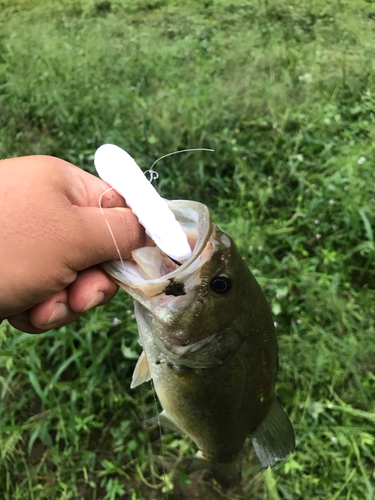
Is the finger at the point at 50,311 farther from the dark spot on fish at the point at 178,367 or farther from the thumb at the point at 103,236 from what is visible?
the dark spot on fish at the point at 178,367

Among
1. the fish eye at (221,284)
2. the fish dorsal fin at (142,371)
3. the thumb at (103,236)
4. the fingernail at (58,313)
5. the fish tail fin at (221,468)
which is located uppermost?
the thumb at (103,236)

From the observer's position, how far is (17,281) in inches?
48.9

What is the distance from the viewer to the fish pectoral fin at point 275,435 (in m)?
1.78

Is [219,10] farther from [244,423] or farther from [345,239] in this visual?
[244,423]

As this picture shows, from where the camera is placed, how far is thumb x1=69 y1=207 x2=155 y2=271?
1303mm

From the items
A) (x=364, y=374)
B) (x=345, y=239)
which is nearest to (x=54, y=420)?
(x=364, y=374)

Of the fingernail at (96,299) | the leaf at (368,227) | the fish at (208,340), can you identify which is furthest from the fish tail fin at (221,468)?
the leaf at (368,227)

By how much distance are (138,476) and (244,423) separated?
130cm

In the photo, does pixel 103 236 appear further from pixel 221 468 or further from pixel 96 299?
pixel 221 468

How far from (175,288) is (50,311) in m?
0.58

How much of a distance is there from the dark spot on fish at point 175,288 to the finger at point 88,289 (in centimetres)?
37

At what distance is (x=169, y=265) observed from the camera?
149cm

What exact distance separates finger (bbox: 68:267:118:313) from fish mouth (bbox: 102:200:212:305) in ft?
0.21

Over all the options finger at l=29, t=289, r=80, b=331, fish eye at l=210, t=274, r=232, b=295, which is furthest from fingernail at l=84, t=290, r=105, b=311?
fish eye at l=210, t=274, r=232, b=295
